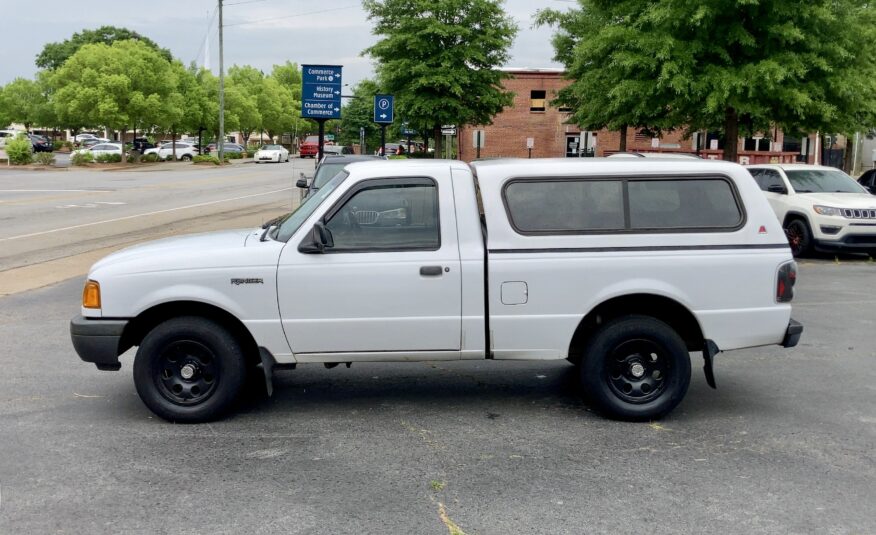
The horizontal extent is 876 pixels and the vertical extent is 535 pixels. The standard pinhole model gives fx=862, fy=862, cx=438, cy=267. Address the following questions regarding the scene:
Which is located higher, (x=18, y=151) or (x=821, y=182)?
(x=18, y=151)

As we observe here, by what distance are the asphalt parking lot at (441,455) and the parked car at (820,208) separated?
7643 mm

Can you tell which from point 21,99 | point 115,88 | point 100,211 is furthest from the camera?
point 21,99

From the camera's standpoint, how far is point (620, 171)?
5930 millimetres

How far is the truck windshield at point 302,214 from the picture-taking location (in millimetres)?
5961

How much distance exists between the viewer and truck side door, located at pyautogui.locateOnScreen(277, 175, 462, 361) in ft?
18.7

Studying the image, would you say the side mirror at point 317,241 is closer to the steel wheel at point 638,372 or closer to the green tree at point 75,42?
the steel wheel at point 638,372

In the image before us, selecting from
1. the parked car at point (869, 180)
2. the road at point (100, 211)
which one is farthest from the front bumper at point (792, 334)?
the parked car at point (869, 180)

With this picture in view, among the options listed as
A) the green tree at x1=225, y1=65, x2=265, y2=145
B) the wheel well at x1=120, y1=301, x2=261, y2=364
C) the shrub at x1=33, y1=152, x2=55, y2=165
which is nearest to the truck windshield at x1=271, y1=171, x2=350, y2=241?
the wheel well at x1=120, y1=301, x2=261, y2=364

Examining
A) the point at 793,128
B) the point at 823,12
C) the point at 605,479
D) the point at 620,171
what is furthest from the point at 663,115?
the point at 605,479

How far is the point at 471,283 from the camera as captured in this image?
5.75 metres

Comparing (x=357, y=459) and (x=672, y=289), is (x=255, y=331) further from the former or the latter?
(x=672, y=289)

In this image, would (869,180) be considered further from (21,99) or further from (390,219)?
(21,99)

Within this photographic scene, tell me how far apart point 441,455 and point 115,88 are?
5106 cm

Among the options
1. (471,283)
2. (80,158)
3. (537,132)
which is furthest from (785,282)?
(537,132)
